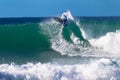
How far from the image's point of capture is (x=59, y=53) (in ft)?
65.2

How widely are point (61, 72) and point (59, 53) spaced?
6.23m

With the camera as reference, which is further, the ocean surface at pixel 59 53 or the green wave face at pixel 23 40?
the green wave face at pixel 23 40

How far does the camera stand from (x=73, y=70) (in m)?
13.8

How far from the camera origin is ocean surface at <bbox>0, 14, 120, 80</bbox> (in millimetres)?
13594

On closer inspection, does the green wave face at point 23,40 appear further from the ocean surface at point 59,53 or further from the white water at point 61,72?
the white water at point 61,72

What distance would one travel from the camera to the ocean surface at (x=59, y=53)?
13.6 meters

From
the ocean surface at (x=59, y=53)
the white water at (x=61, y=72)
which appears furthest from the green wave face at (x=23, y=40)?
the white water at (x=61, y=72)

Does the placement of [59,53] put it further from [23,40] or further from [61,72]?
[61,72]

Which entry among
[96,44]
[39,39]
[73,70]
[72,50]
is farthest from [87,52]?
[73,70]

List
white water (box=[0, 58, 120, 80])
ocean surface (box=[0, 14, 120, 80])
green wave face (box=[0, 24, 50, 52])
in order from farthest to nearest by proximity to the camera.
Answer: green wave face (box=[0, 24, 50, 52]) → ocean surface (box=[0, 14, 120, 80]) → white water (box=[0, 58, 120, 80])

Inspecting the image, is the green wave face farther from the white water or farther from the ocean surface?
the white water

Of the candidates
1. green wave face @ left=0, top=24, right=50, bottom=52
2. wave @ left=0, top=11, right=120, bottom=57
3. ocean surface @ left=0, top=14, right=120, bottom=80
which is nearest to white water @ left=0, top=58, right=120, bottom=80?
ocean surface @ left=0, top=14, right=120, bottom=80

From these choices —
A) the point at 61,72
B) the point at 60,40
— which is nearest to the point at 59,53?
the point at 60,40

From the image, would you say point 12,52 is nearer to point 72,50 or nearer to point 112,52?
point 72,50
